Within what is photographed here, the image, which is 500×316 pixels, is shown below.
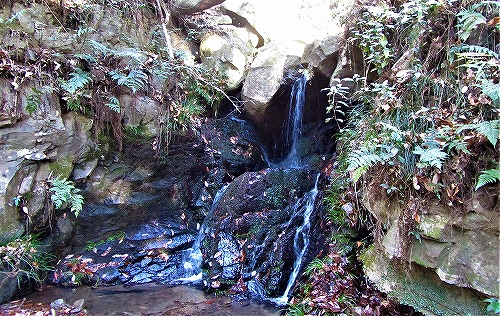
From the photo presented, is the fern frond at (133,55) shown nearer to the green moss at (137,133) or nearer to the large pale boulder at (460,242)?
the green moss at (137,133)

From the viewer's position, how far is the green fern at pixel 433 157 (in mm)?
2732

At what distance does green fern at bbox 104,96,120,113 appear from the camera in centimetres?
559

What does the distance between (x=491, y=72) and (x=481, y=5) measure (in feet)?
2.65

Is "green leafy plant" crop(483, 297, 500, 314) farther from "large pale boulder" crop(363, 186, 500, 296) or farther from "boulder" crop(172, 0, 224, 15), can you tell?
"boulder" crop(172, 0, 224, 15)

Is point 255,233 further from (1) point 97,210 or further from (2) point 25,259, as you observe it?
(2) point 25,259

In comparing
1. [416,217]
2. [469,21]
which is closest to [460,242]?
[416,217]

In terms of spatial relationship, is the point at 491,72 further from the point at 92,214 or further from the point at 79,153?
the point at 92,214

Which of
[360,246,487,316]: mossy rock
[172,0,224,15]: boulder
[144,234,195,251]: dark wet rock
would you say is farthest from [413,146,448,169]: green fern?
[172,0,224,15]: boulder

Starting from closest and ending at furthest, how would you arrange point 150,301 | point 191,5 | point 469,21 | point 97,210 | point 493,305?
point 493,305 < point 469,21 < point 150,301 < point 97,210 < point 191,5

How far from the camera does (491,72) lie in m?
2.96

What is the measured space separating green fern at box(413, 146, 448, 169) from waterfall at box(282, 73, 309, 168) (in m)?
4.62

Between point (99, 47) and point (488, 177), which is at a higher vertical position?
point (99, 47)

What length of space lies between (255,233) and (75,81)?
157 inches

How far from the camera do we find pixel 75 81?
17.2ft
